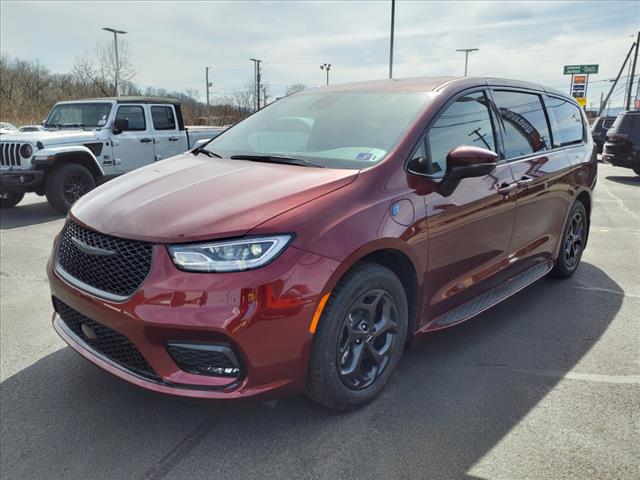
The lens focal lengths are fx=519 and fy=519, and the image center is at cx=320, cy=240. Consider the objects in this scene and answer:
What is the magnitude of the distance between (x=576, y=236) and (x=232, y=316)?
3941mm

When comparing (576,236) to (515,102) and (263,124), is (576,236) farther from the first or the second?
(263,124)

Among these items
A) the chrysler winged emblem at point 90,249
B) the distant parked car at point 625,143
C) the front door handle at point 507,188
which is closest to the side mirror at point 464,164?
the front door handle at point 507,188

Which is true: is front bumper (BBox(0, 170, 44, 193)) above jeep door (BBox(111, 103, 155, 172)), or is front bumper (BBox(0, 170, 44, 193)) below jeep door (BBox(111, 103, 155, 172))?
below

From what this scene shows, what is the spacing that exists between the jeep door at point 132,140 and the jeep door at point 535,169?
7.17 metres

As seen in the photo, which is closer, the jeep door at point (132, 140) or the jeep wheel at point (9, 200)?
the jeep wheel at point (9, 200)

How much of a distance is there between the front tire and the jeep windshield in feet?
26.3

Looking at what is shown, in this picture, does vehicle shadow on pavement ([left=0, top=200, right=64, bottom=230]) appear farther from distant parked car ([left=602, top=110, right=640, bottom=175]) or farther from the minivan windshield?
distant parked car ([left=602, top=110, right=640, bottom=175])

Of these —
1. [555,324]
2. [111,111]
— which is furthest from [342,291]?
[111,111]

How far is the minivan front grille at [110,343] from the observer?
2.31 metres

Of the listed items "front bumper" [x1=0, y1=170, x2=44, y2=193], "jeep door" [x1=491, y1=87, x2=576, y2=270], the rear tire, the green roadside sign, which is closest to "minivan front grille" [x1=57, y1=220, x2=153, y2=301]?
"jeep door" [x1=491, y1=87, x2=576, y2=270]

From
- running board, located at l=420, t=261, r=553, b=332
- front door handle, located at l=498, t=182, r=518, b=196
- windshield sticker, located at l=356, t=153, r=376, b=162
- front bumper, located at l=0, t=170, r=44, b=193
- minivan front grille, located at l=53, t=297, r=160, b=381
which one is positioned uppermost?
windshield sticker, located at l=356, t=153, r=376, b=162

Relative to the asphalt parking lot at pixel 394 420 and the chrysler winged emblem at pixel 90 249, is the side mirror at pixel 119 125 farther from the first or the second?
the chrysler winged emblem at pixel 90 249

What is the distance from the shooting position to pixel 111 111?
9.19m

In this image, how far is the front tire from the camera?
2387 millimetres
